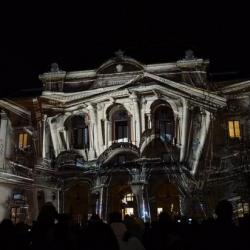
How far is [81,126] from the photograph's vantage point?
3020 cm

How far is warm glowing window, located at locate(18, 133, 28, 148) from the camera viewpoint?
101ft

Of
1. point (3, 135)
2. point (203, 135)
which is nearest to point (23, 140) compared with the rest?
point (3, 135)

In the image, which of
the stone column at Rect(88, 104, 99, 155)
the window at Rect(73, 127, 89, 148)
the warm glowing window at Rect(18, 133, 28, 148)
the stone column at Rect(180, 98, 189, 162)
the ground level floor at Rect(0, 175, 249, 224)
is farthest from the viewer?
the warm glowing window at Rect(18, 133, 28, 148)

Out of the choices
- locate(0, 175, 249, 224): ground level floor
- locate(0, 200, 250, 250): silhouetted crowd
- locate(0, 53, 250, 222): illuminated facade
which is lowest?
locate(0, 200, 250, 250): silhouetted crowd

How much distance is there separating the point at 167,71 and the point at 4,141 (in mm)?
12986

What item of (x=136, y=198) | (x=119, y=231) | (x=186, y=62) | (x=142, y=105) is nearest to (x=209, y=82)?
(x=186, y=62)

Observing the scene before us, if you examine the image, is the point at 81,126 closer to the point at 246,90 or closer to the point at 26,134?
the point at 26,134

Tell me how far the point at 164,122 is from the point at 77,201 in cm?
819

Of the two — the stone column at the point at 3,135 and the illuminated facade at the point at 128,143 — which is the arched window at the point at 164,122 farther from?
the stone column at the point at 3,135

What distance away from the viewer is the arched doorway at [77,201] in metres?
28.5

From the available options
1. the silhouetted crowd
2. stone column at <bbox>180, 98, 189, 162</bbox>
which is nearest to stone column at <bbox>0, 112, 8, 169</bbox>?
stone column at <bbox>180, 98, 189, 162</bbox>

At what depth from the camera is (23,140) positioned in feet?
102

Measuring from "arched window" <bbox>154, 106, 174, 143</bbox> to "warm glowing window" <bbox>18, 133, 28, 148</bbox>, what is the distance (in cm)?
972

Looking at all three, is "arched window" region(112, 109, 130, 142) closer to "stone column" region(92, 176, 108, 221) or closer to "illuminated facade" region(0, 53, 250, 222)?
"illuminated facade" region(0, 53, 250, 222)
